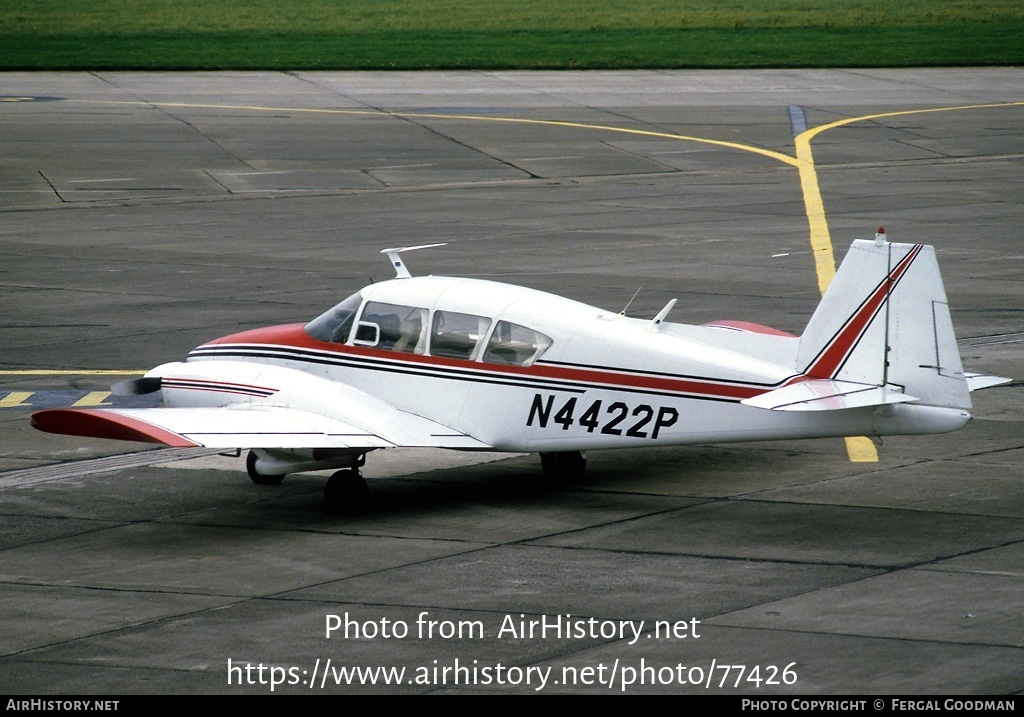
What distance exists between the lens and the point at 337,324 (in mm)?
18531

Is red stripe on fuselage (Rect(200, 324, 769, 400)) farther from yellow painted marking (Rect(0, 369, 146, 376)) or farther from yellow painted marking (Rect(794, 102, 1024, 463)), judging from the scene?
yellow painted marking (Rect(0, 369, 146, 376))

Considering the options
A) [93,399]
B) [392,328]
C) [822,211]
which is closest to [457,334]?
[392,328]

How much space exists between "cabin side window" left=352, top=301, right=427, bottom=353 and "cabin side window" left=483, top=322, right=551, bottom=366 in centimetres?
88

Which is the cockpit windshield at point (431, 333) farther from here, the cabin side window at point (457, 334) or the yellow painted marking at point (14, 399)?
the yellow painted marking at point (14, 399)

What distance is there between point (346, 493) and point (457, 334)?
2.18 m

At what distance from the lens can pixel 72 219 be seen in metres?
39.4

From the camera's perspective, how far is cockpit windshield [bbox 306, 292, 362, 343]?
18453 millimetres

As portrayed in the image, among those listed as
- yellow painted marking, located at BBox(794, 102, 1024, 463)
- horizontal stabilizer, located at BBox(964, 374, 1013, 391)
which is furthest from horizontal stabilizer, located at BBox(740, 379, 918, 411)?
yellow painted marking, located at BBox(794, 102, 1024, 463)

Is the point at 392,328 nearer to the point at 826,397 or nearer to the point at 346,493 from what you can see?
the point at 346,493

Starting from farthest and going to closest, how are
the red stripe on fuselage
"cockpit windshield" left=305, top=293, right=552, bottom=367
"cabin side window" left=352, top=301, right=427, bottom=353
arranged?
"cabin side window" left=352, top=301, right=427, bottom=353, "cockpit windshield" left=305, top=293, right=552, bottom=367, the red stripe on fuselage
